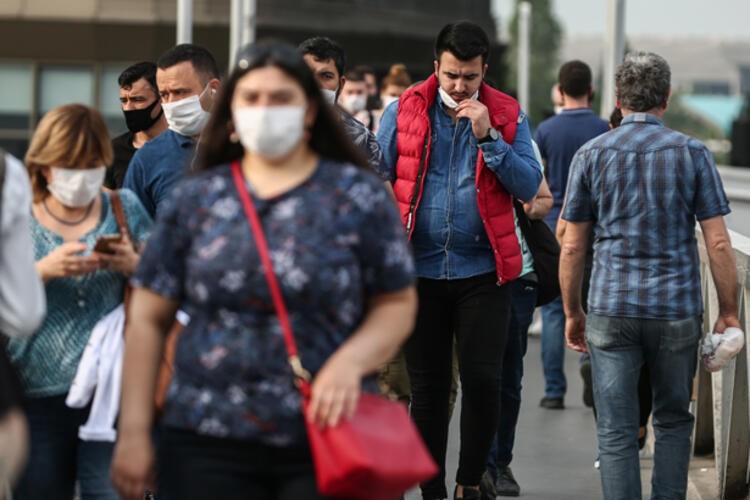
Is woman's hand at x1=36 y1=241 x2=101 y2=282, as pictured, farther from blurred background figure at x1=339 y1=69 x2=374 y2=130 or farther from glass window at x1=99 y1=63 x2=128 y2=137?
glass window at x1=99 y1=63 x2=128 y2=137

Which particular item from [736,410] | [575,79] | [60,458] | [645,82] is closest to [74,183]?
[60,458]

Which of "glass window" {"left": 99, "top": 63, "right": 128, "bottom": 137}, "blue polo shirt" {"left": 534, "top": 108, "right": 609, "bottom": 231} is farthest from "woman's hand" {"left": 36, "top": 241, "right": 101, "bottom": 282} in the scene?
"glass window" {"left": 99, "top": 63, "right": 128, "bottom": 137}

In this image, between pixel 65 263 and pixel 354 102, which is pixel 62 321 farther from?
pixel 354 102

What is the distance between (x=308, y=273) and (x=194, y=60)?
2.89 m

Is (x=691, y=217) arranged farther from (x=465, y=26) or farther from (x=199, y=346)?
(x=199, y=346)

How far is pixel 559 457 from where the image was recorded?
909cm

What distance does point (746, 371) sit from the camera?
24.0ft

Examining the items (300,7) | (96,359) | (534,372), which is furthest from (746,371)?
(300,7)

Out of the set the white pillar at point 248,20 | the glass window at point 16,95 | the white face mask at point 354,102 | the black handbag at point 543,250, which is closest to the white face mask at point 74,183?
the black handbag at point 543,250

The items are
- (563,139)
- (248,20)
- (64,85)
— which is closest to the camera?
(563,139)

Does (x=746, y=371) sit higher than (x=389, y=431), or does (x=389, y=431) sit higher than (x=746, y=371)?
(x=389, y=431)

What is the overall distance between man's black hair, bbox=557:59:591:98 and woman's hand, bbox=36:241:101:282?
242 inches

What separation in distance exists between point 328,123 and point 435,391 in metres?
2.95

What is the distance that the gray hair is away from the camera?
20.7 ft
